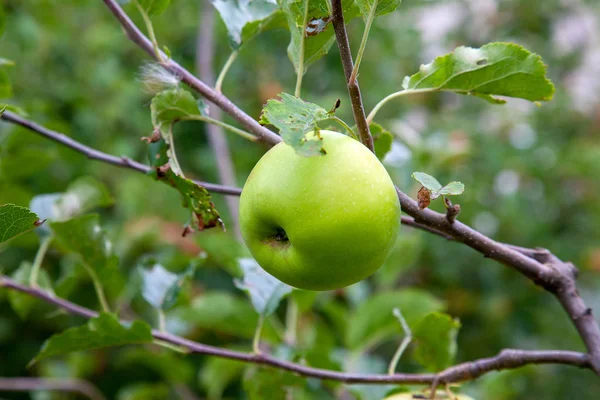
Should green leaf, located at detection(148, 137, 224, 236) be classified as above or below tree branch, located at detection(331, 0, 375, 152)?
below

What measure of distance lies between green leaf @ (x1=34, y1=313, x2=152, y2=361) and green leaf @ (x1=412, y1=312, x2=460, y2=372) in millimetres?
335

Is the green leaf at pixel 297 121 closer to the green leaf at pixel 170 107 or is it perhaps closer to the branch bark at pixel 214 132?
the green leaf at pixel 170 107

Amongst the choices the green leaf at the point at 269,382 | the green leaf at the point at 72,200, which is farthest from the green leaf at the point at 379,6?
the green leaf at the point at 72,200

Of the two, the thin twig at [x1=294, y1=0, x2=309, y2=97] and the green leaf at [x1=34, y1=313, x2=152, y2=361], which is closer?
the thin twig at [x1=294, y1=0, x2=309, y2=97]

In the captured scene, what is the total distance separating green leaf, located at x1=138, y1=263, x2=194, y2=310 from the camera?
33.1 inches

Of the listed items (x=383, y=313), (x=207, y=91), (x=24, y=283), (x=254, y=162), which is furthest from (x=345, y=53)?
(x=254, y=162)

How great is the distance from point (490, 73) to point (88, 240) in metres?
0.55

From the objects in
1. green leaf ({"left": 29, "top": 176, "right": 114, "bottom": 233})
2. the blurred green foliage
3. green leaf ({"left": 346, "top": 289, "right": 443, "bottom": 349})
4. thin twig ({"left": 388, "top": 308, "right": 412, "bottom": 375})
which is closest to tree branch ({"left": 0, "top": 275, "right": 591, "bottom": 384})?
thin twig ({"left": 388, "top": 308, "right": 412, "bottom": 375})

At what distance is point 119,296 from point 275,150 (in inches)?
21.6

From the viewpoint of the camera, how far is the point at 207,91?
1.92 ft

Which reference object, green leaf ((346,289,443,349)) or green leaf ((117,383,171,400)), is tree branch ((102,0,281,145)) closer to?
green leaf ((346,289,443,349))

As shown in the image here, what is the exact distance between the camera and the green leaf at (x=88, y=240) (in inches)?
30.6

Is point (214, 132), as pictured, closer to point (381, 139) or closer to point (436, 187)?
point (381, 139)

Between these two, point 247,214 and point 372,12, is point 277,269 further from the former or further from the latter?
point 372,12
